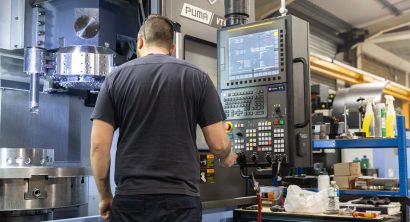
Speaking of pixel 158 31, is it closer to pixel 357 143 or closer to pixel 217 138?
pixel 217 138

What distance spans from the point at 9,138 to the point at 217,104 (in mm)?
1152

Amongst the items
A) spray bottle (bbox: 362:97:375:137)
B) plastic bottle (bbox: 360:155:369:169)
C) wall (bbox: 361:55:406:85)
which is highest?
wall (bbox: 361:55:406:85)

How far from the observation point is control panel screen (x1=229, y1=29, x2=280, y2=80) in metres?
2.28

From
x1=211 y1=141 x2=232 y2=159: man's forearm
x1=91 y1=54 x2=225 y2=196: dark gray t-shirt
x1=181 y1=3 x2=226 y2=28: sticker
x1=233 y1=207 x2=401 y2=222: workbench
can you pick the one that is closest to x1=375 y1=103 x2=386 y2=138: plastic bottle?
x1=233 y1=207 x2=401 y2=222: workbench

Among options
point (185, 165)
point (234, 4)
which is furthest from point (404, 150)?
point (185, 165)

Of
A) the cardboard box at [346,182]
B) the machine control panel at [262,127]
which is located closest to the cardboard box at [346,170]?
the cardboard box at [346,182]

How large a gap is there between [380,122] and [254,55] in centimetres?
82

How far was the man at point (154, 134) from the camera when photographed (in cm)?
147

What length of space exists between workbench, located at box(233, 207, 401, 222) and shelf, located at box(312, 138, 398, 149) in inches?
13.6

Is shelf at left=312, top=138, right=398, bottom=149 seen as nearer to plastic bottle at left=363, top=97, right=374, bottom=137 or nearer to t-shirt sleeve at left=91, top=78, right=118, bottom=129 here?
plastic bottle at left=363, top=97, right=374, bottom=137

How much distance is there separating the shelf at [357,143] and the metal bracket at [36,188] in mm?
1381

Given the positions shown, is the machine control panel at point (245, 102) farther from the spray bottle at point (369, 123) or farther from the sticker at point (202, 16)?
the spray bottle at point (369, 123)

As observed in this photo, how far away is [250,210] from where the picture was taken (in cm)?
251

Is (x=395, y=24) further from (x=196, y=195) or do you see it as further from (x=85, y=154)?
(x=196, y=195)
